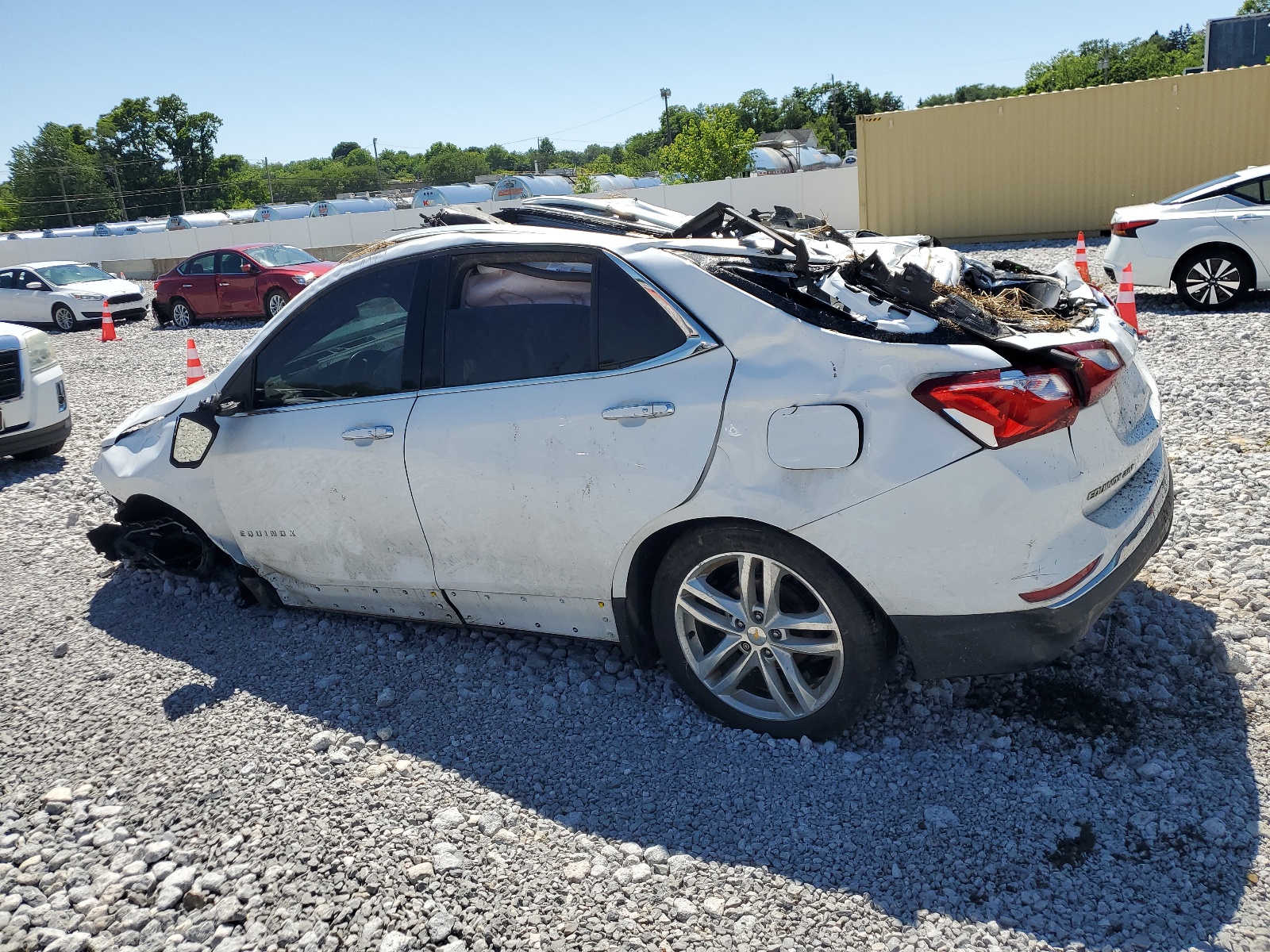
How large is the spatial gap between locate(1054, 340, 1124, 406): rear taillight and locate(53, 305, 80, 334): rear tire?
22336 millimetres

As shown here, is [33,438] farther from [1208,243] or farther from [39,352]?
[1208,243]

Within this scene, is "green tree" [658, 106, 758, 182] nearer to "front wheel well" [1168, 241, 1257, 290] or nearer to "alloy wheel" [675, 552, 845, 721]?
"front wheel well" [1168, 241, 1257, 290]

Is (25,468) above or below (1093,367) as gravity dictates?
below

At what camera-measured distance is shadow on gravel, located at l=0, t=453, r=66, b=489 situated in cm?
795

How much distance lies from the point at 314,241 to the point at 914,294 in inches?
1310

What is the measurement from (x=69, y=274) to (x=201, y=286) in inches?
171

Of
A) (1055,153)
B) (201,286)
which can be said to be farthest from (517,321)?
(1055,153)

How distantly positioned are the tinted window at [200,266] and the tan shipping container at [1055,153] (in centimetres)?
1368

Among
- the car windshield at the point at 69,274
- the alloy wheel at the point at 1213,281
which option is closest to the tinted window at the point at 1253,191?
the alloy wheel at the point at 1213,281

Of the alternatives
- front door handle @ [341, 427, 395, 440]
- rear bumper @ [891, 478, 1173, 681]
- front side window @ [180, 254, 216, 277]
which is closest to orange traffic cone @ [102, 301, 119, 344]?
front side window @ [180, 254, 216, 277]

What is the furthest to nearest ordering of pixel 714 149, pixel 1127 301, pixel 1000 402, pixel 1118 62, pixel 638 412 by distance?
pixel 1118 62
pixel 714 149
pixel 1127 301
pixel 638 412
pixel 1000 402

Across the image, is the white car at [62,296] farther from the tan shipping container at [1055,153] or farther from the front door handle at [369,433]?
the front door handle at [369,433]

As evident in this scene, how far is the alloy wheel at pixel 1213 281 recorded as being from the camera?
10727mm

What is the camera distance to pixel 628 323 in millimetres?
3395
